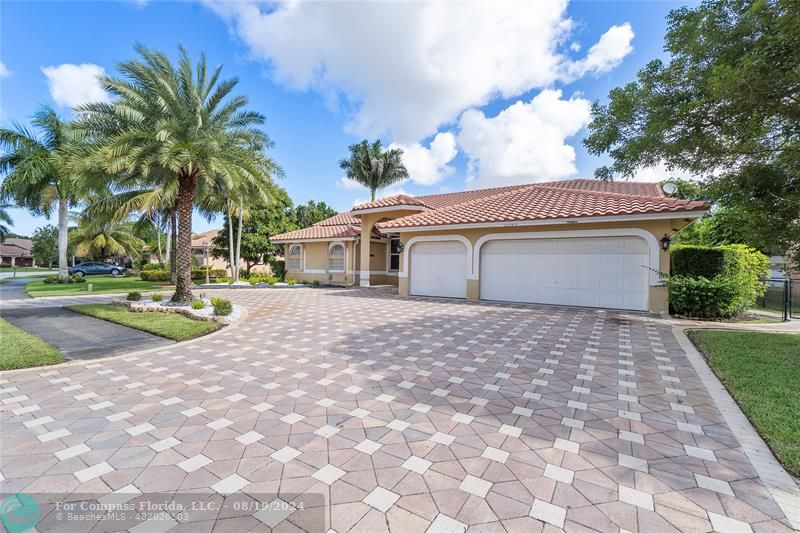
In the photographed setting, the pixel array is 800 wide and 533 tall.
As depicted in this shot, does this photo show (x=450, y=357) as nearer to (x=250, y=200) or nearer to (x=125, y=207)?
(x=250, y=200)

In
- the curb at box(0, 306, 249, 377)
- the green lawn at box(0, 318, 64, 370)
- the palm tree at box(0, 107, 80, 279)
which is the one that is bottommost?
the curb at box(0, 306, 249, 377)

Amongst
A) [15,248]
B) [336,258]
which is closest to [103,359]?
[336,258]

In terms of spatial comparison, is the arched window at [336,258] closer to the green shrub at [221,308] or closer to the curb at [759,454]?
the green shrub at [221,308]

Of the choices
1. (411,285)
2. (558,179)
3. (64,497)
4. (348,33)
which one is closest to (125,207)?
(348,33)

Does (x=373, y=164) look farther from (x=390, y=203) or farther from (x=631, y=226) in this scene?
(x=631, y=226)

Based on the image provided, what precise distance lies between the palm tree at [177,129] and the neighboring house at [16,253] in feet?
244

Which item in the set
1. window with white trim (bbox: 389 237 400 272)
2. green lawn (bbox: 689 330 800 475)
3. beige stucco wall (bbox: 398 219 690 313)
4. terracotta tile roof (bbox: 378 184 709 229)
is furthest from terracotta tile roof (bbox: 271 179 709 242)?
green lawn (bbox: 689 330 800 475)

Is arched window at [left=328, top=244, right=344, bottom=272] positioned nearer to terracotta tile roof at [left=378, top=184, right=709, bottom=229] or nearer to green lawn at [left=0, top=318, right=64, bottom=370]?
terracotta tile roof at [left=378, top=184, right=709, bottom=229]

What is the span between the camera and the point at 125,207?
13266mm

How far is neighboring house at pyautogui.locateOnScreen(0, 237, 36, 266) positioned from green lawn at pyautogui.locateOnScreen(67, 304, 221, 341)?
7381cm

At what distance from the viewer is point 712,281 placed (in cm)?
1179

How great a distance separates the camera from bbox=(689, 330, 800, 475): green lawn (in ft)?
12.3

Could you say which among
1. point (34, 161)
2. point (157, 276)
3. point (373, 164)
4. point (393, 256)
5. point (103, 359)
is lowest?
point (103, 359)

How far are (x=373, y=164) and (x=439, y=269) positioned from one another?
18404 mm
